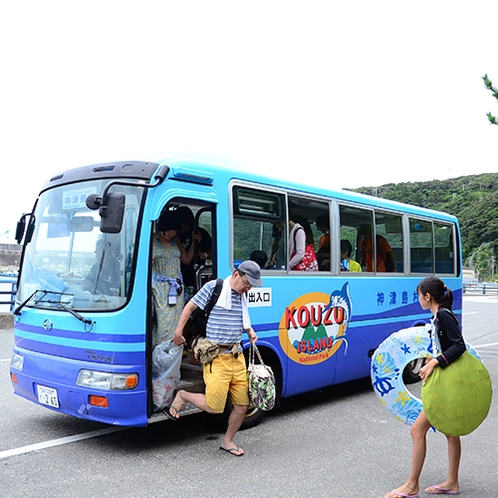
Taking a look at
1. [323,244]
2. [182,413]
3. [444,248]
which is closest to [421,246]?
[444,248]

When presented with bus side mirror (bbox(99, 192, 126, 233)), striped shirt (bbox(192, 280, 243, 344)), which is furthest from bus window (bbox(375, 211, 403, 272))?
bus side mirror (bbox(99, 192, 126, 233))

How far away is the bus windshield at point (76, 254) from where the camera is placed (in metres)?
4.99

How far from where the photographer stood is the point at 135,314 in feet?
16.1

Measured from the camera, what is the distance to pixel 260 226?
6207 millimetres

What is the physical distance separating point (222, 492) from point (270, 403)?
1.13 m

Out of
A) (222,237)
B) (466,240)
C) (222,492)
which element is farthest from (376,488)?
(466,240)

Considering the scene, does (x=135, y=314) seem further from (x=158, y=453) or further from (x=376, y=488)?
(x=376, y=488)

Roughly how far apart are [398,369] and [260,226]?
2.14 m

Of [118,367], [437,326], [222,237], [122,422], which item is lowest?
[122,422]

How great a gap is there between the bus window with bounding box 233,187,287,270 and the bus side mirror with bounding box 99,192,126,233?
4.73 ft

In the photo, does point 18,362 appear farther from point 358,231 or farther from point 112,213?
point 358,231

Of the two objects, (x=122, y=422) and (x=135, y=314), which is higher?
(x=135, y=314)

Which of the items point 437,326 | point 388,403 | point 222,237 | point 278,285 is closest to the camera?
point 437,326

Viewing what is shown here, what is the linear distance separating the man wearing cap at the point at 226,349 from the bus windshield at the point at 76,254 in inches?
27.5
